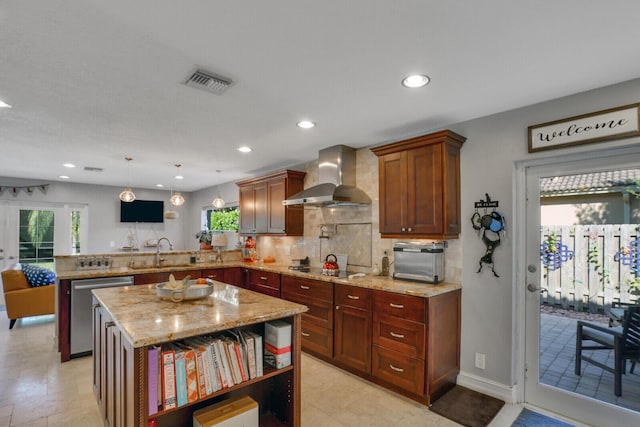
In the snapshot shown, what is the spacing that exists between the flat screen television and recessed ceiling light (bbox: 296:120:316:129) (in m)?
6.18

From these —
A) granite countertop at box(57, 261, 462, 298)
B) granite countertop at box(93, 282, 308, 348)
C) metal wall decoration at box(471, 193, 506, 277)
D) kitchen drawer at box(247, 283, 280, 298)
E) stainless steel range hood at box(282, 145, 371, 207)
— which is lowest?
kitchen drawer at box(247, 283, 280, 298)

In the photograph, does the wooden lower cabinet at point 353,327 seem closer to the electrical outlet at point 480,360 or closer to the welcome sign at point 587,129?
the electrical outlet at point 480,360

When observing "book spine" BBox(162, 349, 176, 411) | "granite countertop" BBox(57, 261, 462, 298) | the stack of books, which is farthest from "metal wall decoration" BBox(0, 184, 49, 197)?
"book spine" BBox(162, 349, 176, 411)

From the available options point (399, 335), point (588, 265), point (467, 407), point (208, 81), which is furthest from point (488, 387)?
point (208, 81)

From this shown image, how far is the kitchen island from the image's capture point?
5.03 feet

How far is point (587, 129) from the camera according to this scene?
7.97 feet

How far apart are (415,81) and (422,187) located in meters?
1.08

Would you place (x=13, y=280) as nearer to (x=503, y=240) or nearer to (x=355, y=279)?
(x=355, y=279)

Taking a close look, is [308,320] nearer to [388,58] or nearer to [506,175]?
[506,175]

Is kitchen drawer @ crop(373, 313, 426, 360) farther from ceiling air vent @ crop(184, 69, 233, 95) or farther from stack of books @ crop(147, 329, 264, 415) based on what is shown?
ceiling air vent @ crop(184, 69, 233, 95)

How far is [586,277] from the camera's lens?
8.53 feet

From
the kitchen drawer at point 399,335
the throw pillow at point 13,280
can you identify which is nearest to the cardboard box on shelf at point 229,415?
the kitchen drawer at point 399,335

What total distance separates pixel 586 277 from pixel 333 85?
8.08ft

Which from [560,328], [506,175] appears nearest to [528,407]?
[560,328]
